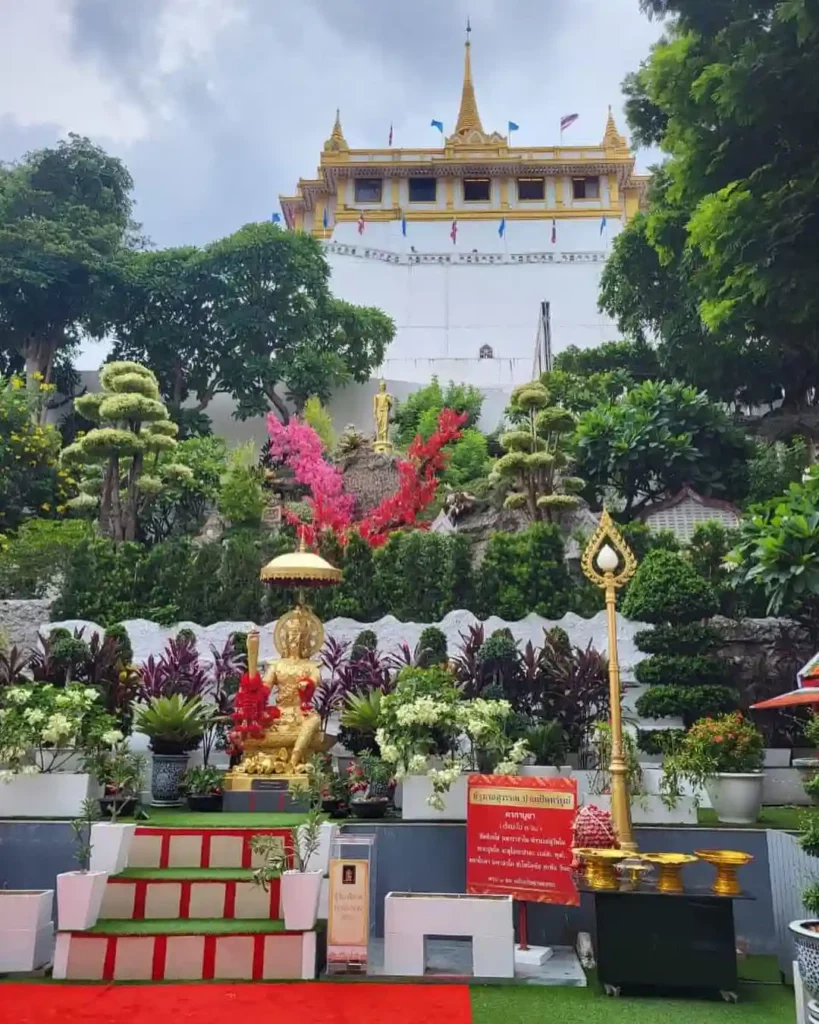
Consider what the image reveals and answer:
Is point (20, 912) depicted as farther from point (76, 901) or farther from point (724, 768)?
point (724, 768)

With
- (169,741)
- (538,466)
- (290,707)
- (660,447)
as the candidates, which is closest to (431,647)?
(290,707)

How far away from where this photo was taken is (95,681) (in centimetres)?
824

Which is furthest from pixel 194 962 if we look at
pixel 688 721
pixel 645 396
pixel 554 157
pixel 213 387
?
pixel 554 157

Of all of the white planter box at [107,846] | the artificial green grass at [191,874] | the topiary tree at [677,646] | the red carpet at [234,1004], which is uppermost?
the topiary tree at [677,646]

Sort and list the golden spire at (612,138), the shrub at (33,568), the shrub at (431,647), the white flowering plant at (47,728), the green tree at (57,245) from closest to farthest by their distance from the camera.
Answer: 1. the white flowering plant at (47,728)
2. the shrub at (431,647)
3. the shrub at (33,568)
4. the green tree at (57,245)
5. the golden spire at (612,138)

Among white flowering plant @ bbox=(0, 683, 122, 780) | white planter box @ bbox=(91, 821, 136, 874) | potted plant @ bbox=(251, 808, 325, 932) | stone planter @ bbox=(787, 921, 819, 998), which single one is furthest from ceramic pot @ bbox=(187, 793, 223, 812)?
stone planter @ bbox=(787, 921, 819, 998)

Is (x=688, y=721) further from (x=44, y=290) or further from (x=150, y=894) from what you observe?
(x=44, y=290)

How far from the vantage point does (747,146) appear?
9938 mm

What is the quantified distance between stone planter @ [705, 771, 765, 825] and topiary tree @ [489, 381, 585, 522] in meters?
7.82

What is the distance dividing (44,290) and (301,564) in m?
17.9

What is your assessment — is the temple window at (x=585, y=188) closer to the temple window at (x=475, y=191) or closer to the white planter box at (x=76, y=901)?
the temple window at (x=475, y=191)

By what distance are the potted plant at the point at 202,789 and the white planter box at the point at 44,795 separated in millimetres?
974

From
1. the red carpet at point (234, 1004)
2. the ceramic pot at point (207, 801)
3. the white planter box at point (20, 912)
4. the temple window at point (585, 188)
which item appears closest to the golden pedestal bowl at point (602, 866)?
the red carpet at point (234, 1004)

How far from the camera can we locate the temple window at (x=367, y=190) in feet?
109
